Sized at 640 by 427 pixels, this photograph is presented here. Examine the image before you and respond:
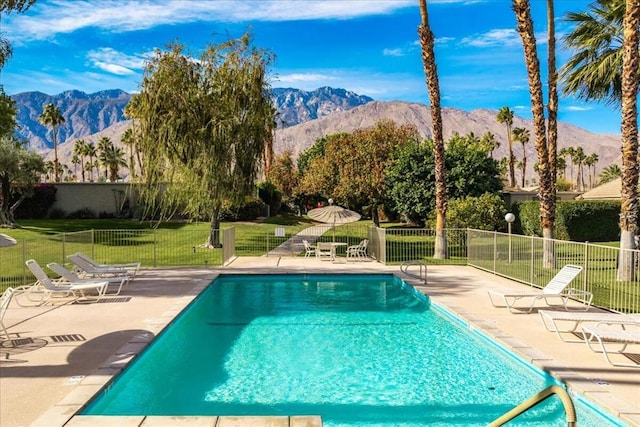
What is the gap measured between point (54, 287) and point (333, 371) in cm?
684

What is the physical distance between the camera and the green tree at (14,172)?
31.5 m

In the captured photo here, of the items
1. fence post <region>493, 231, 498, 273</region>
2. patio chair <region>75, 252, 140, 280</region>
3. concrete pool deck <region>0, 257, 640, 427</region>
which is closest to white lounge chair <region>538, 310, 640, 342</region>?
concrete pool deck <region>0, 257, 640, 427</region>

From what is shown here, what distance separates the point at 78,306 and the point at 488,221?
18.8 metres

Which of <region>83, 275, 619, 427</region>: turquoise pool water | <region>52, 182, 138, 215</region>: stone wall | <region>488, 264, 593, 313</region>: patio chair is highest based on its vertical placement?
<region>52, 182, 138, 215</region>: stone wall

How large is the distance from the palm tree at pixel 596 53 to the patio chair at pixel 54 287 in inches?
602

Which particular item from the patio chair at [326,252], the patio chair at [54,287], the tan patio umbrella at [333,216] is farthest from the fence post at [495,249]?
the patio chair at [54,287]

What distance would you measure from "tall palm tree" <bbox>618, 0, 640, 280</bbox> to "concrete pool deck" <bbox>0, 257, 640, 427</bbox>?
130 inches

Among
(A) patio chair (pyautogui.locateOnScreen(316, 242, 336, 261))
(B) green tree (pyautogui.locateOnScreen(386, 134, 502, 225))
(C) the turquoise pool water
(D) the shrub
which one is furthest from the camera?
(D) the shrub

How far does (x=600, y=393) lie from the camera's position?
6.09 meters

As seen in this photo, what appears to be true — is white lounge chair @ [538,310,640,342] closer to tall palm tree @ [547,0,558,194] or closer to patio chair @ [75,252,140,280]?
patio chair @ [75,252,140,280]

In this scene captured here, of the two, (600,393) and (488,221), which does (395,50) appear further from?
(600,393)

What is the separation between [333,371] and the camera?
7.99 meters

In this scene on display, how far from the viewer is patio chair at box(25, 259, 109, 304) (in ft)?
36.9

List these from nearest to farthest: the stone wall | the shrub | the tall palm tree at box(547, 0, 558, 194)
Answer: the tall palm tree at box(547, 0, 558, 194)
the shrub
the stone wall
